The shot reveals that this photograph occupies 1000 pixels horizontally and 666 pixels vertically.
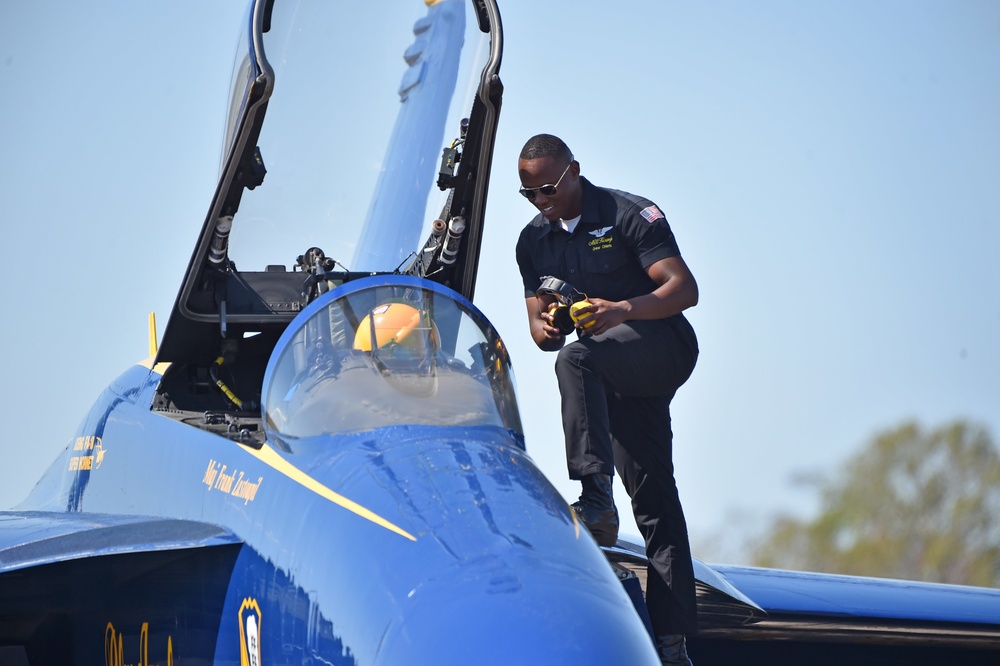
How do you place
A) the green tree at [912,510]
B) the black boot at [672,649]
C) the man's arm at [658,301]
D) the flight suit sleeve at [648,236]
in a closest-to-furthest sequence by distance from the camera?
the man's arm at [658,301], the black boot at [672,649], the flight suit sleeve at [648,236], the green tree at [912,510]

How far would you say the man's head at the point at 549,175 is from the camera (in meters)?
7.16

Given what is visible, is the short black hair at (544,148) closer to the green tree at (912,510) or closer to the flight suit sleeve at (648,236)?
the flight suit sleeve at (648,236)

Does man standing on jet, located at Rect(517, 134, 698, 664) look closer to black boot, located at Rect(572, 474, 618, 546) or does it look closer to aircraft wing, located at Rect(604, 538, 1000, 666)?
black boot, located at Rect(572, 474, 618, 546)

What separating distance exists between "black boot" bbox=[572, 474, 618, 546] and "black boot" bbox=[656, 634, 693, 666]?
0.85m

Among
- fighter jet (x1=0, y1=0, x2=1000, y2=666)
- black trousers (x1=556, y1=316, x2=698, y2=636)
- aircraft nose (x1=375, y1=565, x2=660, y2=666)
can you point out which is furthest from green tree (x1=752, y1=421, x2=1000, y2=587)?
aircraft nose (x1=375, y1=565, x2=660, y2=666)

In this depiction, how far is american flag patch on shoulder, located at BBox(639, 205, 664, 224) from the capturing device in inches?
281

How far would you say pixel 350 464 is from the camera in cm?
562

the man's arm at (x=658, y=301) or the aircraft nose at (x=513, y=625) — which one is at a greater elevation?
the man's arm at (x=658, y=301)

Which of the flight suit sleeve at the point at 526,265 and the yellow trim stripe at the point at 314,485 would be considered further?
the flight suit sleeve at the point at 526,265

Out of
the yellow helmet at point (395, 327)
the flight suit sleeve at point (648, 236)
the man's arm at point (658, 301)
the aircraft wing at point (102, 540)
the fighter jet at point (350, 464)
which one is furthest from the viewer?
the flight suit sleeve at point (648, 236)

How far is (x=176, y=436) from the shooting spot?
732 cm

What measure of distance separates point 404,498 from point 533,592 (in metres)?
0.81

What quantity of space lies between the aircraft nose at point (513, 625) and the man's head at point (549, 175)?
2.84m

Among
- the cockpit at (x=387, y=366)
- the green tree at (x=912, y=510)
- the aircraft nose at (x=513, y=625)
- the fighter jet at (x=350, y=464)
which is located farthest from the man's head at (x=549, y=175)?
the green tree at (x=912, y=510)
